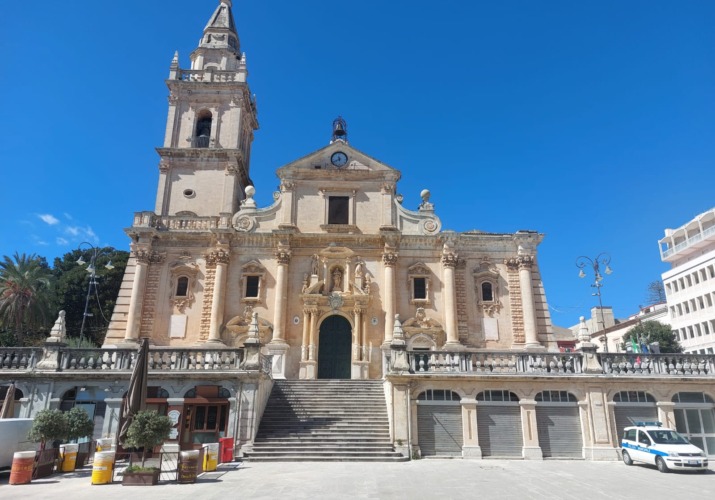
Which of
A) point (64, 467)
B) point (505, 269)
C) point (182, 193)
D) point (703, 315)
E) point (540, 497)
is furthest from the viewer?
point (703, 315)

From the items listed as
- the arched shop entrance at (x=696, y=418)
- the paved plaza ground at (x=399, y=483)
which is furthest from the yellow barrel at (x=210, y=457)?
the arched shop entrance at (x=696, y=418)

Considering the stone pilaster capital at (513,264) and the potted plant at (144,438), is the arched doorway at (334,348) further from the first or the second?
the potted plant at (144,438)

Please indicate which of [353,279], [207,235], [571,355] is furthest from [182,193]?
[571,355]

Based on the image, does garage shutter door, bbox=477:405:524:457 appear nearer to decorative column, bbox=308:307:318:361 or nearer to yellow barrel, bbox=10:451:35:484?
decorative column, bbox=308:307:318:361

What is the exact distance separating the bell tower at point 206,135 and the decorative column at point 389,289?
1035 cm

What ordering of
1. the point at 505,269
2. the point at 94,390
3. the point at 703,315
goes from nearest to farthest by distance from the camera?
the point at 94,390, the point at 505,269, the point at 703,315

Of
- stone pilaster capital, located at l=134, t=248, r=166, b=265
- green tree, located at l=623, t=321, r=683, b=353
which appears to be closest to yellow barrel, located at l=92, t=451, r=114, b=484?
stone pilaster capital, located at l=134, t=248, r=166, b=265

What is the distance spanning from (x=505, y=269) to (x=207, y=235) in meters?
17.8

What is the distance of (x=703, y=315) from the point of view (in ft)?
157

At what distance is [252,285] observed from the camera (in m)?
28.6

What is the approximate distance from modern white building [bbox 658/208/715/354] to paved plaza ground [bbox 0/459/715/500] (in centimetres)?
4000

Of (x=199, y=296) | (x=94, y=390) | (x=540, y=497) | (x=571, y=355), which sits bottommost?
(x=540, y=497)

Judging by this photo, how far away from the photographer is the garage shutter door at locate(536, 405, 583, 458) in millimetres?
18031

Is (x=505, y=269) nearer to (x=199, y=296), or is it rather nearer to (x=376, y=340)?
(x=376, y=340)
